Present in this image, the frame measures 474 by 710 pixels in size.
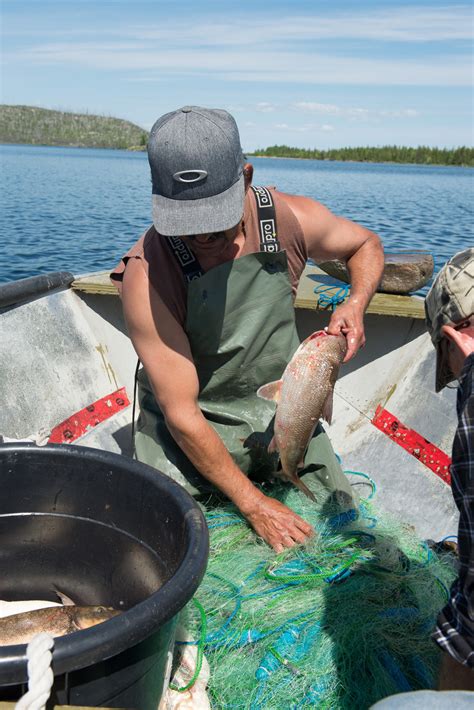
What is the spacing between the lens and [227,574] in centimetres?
338

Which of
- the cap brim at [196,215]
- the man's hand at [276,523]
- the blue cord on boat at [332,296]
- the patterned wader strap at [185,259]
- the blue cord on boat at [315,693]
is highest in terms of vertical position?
the cap brim at [196,215]

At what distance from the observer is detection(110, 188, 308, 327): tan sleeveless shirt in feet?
11.9

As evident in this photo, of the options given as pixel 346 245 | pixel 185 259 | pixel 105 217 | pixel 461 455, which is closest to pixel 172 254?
pixel 185 259

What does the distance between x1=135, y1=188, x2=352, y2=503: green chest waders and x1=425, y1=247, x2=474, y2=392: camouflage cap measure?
1.59m

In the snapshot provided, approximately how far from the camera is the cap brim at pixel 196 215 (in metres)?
3.20

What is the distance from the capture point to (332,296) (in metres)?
5.31

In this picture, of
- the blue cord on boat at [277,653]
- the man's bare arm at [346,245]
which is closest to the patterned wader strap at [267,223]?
the man's bare arm at [346,245]

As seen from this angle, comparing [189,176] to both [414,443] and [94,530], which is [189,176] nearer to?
[94,530]

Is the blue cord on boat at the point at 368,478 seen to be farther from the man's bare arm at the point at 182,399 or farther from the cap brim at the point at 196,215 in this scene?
the cap brim at the point at 196,215

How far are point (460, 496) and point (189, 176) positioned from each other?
6.42 feet

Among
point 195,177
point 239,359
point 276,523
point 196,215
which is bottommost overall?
point 276,523

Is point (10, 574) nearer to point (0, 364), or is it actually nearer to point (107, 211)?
point (0, 364)

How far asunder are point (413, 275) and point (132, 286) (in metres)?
2.61

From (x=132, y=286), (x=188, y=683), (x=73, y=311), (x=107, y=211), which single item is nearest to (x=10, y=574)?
(x=188, y=683)
